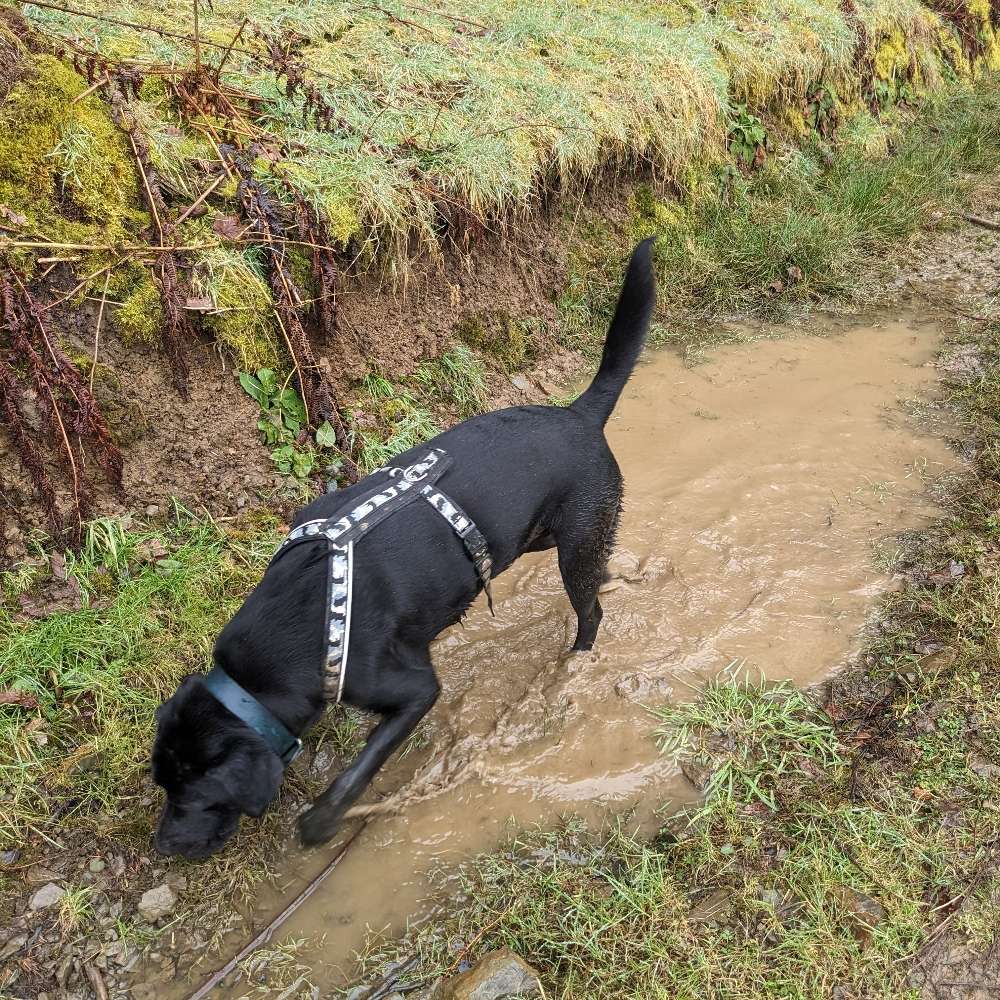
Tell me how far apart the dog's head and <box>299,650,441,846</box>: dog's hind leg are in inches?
8.9

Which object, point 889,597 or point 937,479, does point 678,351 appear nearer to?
point 937,479

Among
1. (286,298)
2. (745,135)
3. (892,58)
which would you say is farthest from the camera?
(892,58)

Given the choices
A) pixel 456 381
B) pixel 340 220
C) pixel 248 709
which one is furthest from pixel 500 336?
pixel 248 709

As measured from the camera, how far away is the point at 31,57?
307 centimetres

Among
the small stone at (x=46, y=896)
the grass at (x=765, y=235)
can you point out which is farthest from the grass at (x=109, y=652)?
the grass at (x=765, y=235)

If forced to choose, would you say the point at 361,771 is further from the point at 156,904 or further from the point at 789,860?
the point at 789,860

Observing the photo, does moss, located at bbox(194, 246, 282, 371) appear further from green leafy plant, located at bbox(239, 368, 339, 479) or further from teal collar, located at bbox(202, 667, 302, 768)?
teal collar, located at bbox(202, 667, 302, 768)

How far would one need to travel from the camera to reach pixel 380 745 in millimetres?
2223

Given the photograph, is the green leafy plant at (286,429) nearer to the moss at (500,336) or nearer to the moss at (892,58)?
the moss at (500,336)

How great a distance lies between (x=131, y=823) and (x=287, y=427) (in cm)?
183

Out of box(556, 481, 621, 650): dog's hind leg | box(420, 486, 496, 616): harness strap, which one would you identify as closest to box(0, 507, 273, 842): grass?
box(420, 486, 496, 616): harness strap

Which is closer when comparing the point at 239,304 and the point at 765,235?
the point at 239,304

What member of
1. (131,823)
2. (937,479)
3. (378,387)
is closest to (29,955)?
(131,823)

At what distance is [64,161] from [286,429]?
56.3 inches
